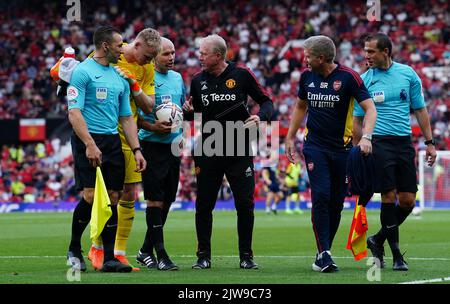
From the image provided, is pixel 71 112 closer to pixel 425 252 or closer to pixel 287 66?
pixel 425 252

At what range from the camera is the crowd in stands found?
125 feet

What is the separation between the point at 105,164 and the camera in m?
9.95

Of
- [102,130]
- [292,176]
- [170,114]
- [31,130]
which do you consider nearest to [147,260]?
[170,114]

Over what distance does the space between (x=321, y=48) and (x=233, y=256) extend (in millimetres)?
3691

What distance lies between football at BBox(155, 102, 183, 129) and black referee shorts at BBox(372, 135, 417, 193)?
2160mm

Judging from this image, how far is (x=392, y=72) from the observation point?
1068 centimetres

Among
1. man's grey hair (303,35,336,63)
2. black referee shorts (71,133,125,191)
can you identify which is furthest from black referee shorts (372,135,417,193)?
black referee shorts (71,133,125,191)

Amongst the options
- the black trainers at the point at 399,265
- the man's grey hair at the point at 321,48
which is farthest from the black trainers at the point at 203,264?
the man's grey hair at the point at 321,48

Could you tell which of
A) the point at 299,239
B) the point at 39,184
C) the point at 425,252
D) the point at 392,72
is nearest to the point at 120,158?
the point at 392,72

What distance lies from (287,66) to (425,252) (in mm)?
27646

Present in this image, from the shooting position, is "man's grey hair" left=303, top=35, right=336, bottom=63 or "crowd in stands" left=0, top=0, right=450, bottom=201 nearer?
"man's grey hair" left=303, top=35, right=336, bottom=63

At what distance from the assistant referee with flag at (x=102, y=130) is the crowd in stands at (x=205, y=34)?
2649cm

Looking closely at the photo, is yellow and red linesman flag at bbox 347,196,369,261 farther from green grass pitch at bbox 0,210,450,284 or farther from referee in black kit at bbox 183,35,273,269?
referee in black kit at bbox 183,35,273,269
